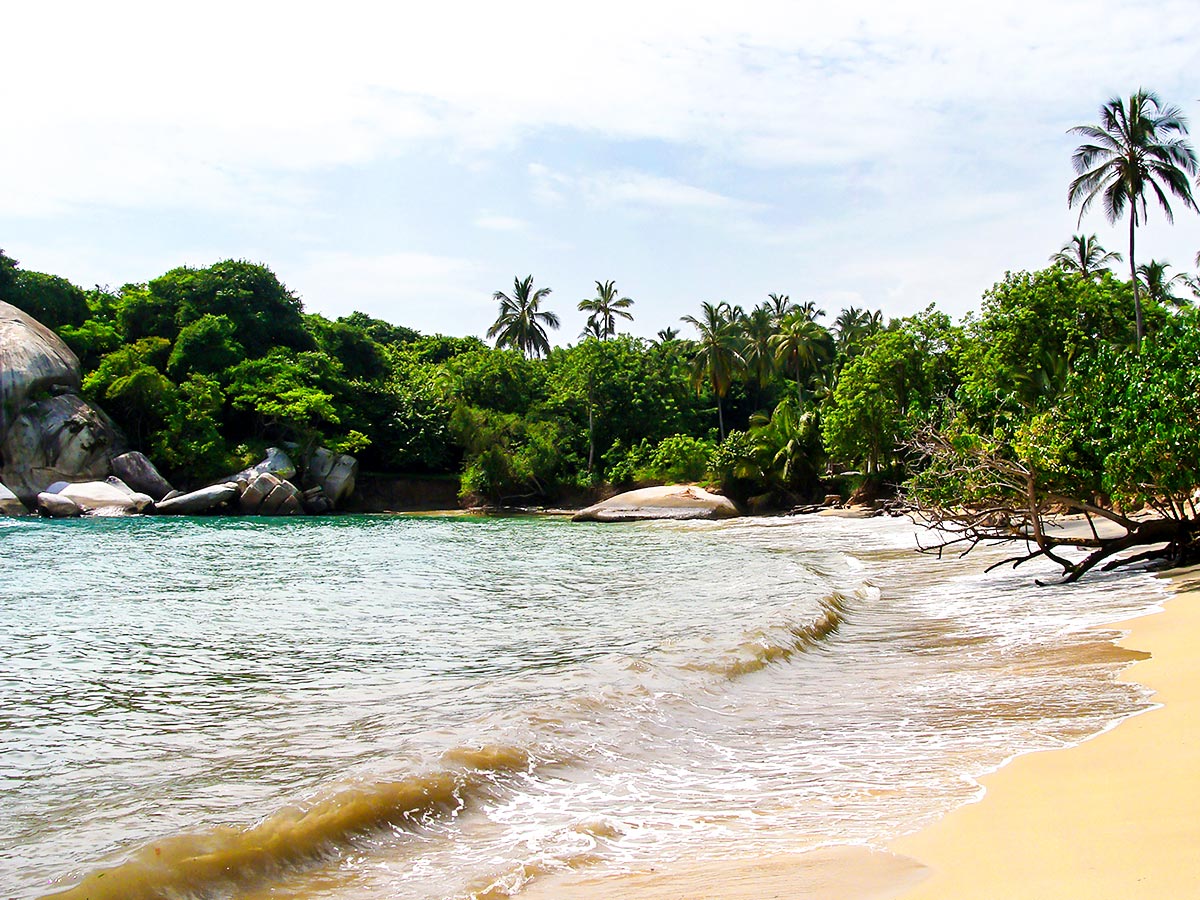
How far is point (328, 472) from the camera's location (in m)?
45.2

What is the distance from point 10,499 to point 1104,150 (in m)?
43.4

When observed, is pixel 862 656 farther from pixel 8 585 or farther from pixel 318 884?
pixel 8 585

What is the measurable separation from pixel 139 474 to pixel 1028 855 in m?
43.0

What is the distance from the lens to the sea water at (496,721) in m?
4.16

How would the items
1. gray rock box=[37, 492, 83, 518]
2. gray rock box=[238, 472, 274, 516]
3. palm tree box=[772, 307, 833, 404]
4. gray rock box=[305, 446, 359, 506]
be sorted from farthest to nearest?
1. palm tree box=[772, 307, 833, 404]
2. gray rock box=[305, 446, 359, 506]
3. gray rock box=[238, 472, 274, 516]
4. gray rock box=[37, 492, 83, 518]

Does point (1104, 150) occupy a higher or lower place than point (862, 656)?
higher

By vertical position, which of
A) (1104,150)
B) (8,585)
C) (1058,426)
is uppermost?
(1104,150)

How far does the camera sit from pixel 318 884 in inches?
153

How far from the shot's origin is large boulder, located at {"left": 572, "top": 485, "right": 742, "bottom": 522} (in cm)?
3953

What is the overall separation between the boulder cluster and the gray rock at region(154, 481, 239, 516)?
4 cm

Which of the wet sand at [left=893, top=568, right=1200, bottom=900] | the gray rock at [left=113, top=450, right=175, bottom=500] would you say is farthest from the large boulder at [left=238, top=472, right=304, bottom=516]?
the wet sand at [left=893, top=568, right=1200, bottom=900]

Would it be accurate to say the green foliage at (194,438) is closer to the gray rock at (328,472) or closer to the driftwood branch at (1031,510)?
the gray rock at (328,472)

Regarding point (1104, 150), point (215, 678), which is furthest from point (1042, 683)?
point (1104, 150)

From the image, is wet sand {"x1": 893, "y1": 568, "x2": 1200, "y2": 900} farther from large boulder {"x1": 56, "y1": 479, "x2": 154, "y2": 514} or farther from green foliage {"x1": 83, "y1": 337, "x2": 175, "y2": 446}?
green foliage {"x1": 83, "y1": 337, "x2": 175, "y2": 446}
